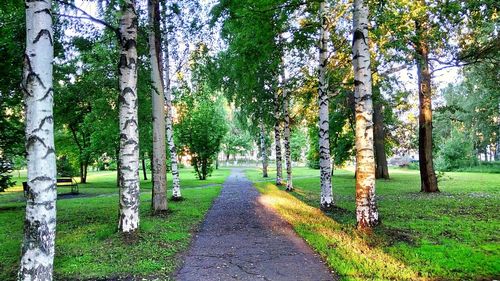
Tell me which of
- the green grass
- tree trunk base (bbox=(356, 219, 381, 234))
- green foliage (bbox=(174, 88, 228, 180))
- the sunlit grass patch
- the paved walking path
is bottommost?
the green grass

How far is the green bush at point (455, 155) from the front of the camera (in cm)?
4353

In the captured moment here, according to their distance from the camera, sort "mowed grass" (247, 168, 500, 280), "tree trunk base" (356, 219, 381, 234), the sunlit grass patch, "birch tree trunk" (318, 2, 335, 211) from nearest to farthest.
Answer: the sunlit grass patch → "mowed grass" (247, 168, 500, 280) → "tree trunk base" (356, 219, 381, 234) → "birch tree trunk" (318, 2, 335, 211)

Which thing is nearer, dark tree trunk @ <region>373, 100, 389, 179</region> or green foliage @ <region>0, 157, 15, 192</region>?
green foliage @ <region>0, 157, 15, 192</region>

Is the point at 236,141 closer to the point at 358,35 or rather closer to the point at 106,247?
the point at 358,35

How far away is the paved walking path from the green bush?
138ft

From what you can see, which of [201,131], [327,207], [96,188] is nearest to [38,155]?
[327,207]

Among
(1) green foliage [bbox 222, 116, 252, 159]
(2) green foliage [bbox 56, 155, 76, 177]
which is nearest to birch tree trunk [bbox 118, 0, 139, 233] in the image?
(2) green foliage [bbox 56, 155, 76, 177]

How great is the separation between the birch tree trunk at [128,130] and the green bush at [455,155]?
44.4m

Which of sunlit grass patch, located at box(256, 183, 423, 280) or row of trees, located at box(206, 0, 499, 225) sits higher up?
row of trees, located at box(206, 0, 499, 225)

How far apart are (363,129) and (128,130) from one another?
16.5 ft

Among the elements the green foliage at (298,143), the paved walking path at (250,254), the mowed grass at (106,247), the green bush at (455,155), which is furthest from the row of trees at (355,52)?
the green foliage at (298,143)

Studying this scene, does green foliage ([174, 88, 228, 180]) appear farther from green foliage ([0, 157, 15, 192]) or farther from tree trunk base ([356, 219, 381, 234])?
tree trunk base ([356, 219, 381, 234])

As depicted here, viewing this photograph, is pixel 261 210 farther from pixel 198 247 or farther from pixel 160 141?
pixel 198 247

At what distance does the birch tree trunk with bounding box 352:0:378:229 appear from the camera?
728 centimetres
